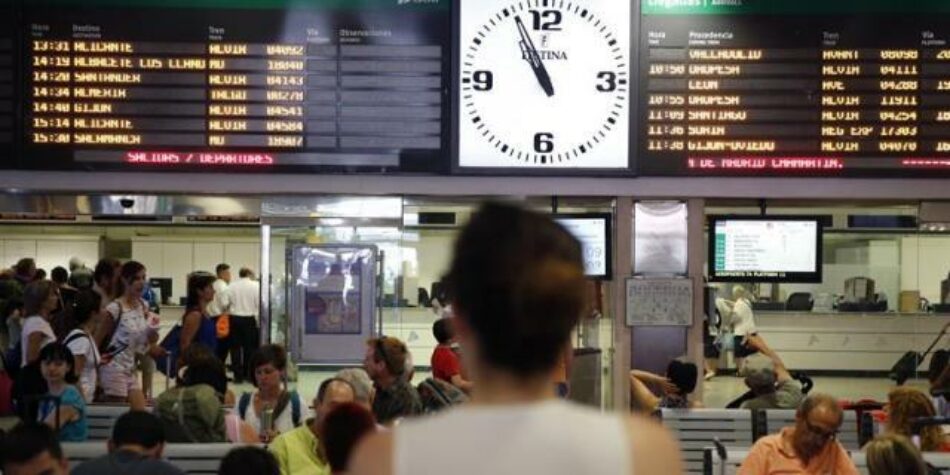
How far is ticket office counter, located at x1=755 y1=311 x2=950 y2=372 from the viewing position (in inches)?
779

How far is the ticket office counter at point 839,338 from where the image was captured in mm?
19797

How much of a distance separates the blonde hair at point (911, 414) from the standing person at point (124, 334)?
487 centimetres

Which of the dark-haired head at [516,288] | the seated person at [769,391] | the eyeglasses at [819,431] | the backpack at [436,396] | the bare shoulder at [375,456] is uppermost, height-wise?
the dark-haired head at [516,288]

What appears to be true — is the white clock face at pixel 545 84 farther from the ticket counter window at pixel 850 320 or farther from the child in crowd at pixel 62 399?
the ticket counter window at pixel 850 320

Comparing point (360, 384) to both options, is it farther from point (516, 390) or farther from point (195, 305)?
point (516, 390)

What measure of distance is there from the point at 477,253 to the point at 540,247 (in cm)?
8

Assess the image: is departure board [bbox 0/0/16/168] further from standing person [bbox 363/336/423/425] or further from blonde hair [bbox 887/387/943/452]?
blonde hair [bbox 887/387/943/452]

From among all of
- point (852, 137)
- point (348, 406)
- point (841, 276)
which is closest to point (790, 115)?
point (852, 137)

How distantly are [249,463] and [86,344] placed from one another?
13.3 ft

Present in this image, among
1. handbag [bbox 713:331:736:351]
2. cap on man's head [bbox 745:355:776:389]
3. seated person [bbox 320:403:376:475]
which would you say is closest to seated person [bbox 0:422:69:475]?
seated person [bbox 320:403:376:475]

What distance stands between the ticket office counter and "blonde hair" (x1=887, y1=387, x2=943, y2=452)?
12948 millimetres

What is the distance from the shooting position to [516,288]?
1.61 m

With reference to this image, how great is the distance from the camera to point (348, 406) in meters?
4.20

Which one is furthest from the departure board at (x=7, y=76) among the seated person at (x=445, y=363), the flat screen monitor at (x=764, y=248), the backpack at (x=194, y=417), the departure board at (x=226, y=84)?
the flat screen monitor at (x=764, y=248)
